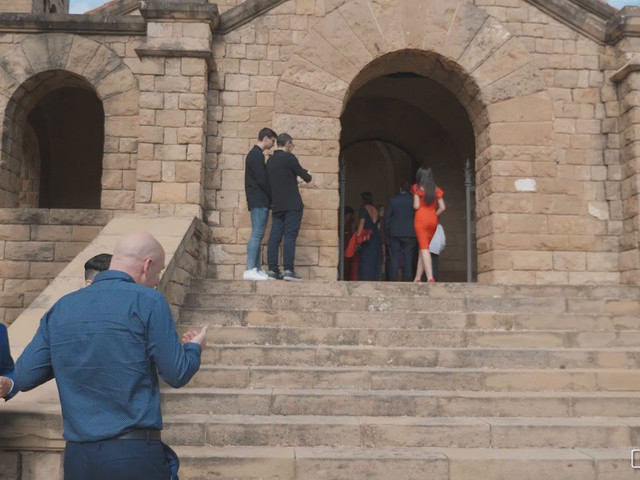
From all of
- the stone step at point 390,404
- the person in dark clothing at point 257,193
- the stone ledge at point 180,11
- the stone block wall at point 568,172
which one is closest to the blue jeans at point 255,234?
the person in dark clothing at point 257,193

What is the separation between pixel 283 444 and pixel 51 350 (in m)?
2.14

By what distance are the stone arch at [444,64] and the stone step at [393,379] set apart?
129 inches

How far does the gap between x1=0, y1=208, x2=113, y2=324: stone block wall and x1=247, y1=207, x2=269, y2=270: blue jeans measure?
225 cm

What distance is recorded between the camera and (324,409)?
4449mm

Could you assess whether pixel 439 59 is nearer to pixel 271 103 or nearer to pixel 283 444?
pixel 271 103

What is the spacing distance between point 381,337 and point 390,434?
141 cm

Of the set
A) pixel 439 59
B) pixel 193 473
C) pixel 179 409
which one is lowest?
pixel 193 473

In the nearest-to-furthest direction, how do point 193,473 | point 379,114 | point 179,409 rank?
point 193,473 → point 179,409 → point 379,114

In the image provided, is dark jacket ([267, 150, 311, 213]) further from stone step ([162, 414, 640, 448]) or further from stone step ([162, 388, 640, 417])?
stone step ([162, 414, 640, 448])

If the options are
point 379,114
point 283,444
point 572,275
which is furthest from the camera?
point 379,114

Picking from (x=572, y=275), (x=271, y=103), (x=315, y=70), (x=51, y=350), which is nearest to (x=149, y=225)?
(x=271, y=103)

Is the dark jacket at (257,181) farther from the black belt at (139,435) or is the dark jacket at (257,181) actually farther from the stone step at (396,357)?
the black belt at (139,435)

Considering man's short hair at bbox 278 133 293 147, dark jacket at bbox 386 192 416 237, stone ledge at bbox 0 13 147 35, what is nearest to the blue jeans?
man's short hair at bbox 278 133 293 147

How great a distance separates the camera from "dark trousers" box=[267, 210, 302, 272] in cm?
694
